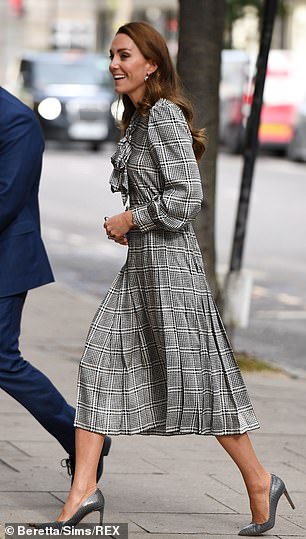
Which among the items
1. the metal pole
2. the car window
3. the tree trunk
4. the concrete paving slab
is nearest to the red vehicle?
the car window

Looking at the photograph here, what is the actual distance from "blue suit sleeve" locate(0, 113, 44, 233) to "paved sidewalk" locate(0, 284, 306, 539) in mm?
1050

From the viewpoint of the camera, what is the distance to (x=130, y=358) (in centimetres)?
495

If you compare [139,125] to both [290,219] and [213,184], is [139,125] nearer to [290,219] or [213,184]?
[213,184]

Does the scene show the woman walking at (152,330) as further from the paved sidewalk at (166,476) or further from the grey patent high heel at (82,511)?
the paved sidewalk at (166,476)

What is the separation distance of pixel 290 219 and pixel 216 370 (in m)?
13.9

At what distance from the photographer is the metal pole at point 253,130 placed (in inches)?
343

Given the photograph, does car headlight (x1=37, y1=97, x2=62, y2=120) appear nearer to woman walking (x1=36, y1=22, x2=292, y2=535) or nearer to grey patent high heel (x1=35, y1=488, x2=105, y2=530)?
woman walking (x1=36, y1=22, x2=292, y2=535)

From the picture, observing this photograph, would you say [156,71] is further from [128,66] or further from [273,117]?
[273,117]

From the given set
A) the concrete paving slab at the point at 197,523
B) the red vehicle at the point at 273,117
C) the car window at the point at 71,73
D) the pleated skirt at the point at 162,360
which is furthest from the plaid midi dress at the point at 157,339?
the car window at the point at 71,73

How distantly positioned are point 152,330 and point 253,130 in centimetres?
407

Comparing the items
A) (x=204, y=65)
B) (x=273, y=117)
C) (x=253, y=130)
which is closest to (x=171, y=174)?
(x=204, y=65)

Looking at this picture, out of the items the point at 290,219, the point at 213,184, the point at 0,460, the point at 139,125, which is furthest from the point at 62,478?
the point at 290,219

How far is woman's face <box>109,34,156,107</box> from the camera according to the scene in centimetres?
492

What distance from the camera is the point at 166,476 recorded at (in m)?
5.86
